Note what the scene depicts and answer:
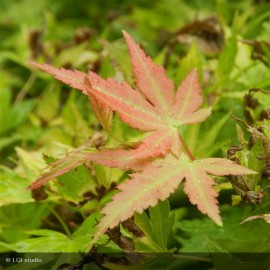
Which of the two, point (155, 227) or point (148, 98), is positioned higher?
point (148, 98)

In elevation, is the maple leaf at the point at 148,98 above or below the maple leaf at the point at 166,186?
above

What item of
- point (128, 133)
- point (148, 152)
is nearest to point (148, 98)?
point (148, 152)

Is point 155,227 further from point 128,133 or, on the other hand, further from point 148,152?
point 128,133

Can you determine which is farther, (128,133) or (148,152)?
(128,133)

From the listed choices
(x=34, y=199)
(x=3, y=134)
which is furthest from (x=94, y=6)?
(x=34, y=199)

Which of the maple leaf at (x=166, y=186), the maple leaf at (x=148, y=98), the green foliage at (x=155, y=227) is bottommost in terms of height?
the green foliage at (x=155, y=227)

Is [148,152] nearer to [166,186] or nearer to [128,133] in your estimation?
[166,186]

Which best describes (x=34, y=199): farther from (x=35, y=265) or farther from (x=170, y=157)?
(x=170, y=157)
